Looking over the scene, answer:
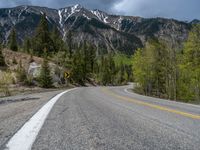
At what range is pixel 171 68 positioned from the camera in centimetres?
5025

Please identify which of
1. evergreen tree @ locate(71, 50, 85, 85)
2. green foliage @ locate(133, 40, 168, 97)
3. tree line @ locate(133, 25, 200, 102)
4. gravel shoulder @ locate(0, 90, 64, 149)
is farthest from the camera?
evergreen tree @ locate(71, 50, 85, 85)

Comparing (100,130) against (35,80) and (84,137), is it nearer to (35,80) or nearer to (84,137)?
(84,137)

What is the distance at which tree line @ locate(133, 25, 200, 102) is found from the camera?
38853 mm

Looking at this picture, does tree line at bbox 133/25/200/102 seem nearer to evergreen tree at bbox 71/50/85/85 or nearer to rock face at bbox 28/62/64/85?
rock face at bbox 28/62/64/85

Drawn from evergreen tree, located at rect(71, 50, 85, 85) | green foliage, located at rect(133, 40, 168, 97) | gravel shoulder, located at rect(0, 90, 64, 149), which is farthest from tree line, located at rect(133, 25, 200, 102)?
gravel shoulder, located at rect(0, 90, 64, 149)

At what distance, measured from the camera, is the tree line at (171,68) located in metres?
38.9

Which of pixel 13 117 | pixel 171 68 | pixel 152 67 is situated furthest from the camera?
pixel 152 67

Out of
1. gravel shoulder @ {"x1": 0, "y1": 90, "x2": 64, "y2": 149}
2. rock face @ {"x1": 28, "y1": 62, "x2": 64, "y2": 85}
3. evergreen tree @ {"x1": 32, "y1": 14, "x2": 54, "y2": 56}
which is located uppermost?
evergreen tree @ {"x1": 32, "y1": 14, "x2": 54, "y2": 56}

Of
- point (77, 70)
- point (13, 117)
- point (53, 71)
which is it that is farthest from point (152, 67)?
point (13, 117)

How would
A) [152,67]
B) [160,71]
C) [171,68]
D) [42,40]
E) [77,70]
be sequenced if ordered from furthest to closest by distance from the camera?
[42,40], [77,70], [152,67], [160,71], [171,68]

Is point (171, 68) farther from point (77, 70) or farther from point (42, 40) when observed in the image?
point (42, 40)

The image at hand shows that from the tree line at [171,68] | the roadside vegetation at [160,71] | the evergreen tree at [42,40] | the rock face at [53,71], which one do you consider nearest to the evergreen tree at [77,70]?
the roadside vegetation at [160,71]

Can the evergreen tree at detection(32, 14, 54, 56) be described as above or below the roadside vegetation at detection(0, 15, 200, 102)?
above

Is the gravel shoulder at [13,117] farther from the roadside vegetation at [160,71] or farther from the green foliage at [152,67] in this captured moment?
the green foliage at [152,67]
